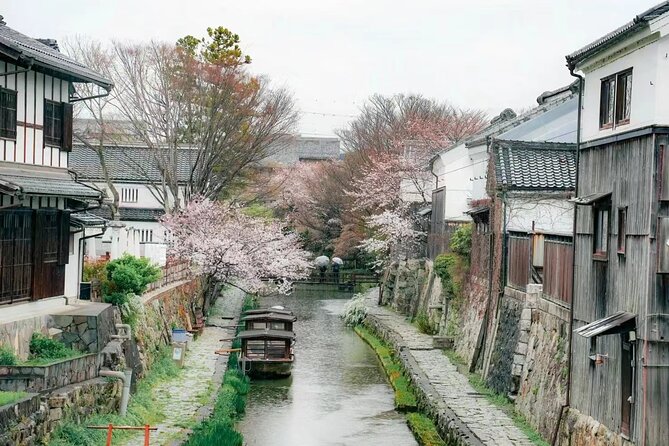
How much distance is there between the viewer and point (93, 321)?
2008cm

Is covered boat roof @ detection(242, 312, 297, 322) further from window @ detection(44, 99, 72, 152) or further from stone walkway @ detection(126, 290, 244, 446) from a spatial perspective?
window @ detection(44, 99, 72, 152)

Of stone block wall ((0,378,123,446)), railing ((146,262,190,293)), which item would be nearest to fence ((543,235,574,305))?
stone block wall ((0,378,123,446))

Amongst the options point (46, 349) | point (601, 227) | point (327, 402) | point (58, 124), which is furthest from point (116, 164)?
point (601, 227)

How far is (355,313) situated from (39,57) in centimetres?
3064

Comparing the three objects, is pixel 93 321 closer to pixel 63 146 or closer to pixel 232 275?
pixel 63 146

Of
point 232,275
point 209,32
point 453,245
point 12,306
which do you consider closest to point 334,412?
point 453,245

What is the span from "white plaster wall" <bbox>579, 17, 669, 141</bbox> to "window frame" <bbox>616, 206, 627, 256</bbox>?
4.34ft

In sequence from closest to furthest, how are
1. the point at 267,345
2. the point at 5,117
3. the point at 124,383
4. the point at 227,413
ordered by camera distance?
the point at 5,117, the point at 124,383, the point at 227,413, the point at 267,345

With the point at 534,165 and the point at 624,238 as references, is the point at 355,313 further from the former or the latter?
the point at 624,238

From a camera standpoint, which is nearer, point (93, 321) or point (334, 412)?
point (93, 321)

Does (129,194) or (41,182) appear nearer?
(41,182)

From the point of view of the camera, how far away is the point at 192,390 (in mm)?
25609

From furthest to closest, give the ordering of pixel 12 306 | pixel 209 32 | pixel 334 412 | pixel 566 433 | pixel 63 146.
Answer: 1. pixel 209 32
2. pixel 334 412
3. pixel 63 146
4. pixel 12 306
5. pixel 566 433

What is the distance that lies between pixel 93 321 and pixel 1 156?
12.9ft
